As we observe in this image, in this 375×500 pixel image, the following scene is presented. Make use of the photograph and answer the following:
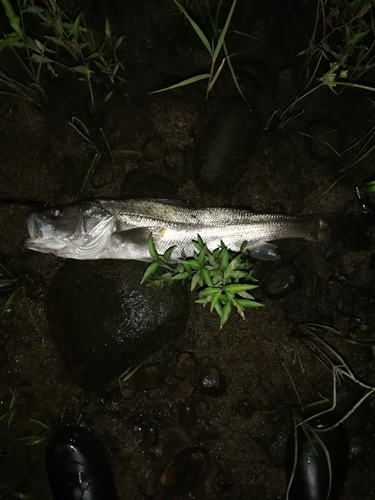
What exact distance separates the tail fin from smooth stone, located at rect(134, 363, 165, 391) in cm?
193

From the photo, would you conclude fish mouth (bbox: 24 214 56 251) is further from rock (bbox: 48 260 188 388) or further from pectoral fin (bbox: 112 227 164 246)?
pectoral fin (bbox: 112 227 164 246)

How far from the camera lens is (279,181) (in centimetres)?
350

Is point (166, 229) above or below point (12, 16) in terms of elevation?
below

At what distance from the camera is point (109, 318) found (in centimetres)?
320

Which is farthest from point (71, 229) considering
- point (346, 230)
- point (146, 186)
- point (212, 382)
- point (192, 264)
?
point (346, 230)

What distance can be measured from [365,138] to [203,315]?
2.29 metres

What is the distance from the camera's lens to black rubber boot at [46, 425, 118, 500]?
316cm

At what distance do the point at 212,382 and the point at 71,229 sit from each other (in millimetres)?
1876

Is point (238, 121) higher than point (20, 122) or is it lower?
lower

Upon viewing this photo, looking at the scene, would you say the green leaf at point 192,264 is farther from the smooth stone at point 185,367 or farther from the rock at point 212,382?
the rock at point 212,382

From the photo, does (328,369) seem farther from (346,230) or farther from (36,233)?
(36,233)

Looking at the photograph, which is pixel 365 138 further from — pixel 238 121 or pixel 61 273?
pixel 61 273

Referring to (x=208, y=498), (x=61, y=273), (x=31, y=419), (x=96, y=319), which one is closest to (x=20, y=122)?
(x=61, y=273)

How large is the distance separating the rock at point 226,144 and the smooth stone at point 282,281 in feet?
3.15
